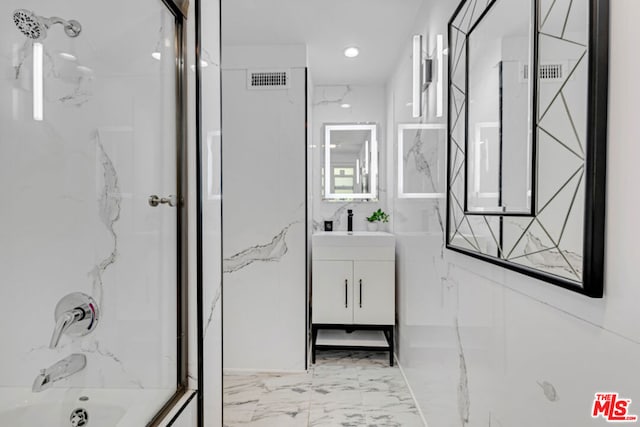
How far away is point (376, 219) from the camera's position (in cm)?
383

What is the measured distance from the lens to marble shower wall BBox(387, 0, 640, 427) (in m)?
0.70

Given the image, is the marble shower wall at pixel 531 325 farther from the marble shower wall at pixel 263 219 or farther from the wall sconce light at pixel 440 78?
the marble shower wall at pixel 263 219

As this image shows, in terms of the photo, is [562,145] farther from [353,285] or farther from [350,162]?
[350,162]
